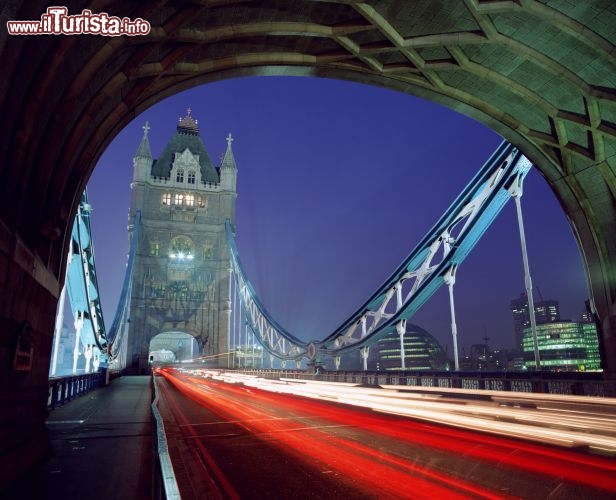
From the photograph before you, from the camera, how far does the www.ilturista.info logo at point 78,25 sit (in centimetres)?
488

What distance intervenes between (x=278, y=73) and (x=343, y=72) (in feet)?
6.88

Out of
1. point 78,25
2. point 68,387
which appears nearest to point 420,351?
point 68,387

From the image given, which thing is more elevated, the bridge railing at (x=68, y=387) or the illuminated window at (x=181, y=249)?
the illuminated window at (x=181, y=249)

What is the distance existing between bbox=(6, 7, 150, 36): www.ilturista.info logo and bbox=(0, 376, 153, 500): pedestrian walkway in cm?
503

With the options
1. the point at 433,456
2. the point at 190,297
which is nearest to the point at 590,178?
the point at 433,456

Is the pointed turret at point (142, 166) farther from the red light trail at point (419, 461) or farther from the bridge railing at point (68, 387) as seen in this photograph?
the red light trail at point (419, 461)

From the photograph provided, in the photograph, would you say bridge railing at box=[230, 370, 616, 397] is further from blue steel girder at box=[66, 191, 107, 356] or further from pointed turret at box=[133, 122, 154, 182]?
pointed turret at box=[133, 122, 154, 182]

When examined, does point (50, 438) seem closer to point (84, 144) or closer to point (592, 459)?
point (84, 144)

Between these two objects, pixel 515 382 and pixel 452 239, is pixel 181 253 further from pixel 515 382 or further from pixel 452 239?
pixel 515 382

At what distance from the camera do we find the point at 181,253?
7144 centimetres

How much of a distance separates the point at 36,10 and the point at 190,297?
223 feet

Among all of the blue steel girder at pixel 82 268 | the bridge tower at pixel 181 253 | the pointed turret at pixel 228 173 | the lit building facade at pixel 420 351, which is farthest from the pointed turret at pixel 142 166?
the lit building facade at pixel 420 351

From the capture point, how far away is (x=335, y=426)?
31.9 feet

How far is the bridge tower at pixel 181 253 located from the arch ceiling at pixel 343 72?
60666 mm
